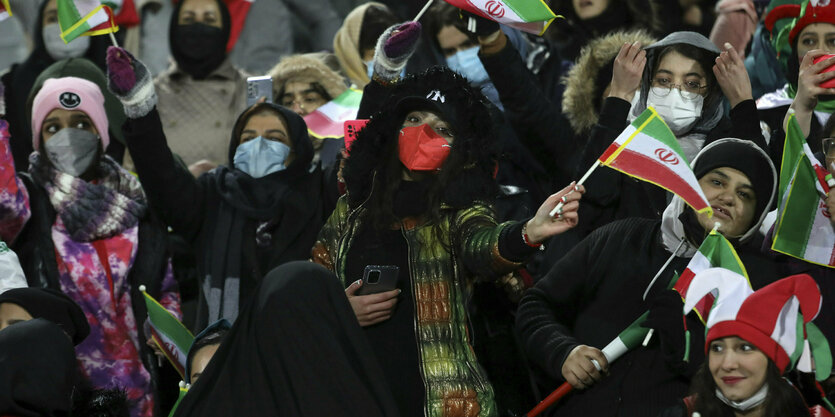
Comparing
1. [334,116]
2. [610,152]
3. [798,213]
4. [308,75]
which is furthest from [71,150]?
[798,213]

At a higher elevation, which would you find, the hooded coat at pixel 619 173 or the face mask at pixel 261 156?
the hooded coat at pixel 619 173

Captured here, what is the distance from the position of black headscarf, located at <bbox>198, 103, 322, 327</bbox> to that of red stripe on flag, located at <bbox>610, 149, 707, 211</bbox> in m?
1.77

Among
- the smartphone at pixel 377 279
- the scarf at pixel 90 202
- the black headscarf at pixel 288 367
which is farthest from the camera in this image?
the scarf at pixel 90 202

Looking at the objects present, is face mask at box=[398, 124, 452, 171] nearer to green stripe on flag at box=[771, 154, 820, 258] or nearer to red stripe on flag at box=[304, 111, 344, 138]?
green stripe on flag at box=[771, 154, 820, 258]

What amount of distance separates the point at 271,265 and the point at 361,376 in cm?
225

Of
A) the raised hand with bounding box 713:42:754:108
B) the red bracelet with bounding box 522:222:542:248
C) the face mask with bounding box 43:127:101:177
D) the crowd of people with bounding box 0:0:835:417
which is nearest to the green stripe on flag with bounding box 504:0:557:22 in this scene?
the crowd of people with bounding box 0:0:835:417

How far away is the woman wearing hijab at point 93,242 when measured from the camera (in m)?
6.40

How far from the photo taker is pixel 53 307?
19.1 ft

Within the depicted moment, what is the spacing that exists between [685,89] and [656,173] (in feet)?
3.54

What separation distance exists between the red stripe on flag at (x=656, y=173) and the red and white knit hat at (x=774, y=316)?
0.41 m

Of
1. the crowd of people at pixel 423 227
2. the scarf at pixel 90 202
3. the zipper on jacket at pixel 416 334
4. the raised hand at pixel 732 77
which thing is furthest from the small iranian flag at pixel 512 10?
the scarf at pixel 90 202

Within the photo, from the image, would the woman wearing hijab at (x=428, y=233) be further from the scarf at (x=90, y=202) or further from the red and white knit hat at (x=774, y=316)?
the scarf at (x=90, y=202)

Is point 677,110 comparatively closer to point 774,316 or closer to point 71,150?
point 774,316

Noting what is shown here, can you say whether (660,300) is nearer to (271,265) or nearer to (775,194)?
(775,194)
